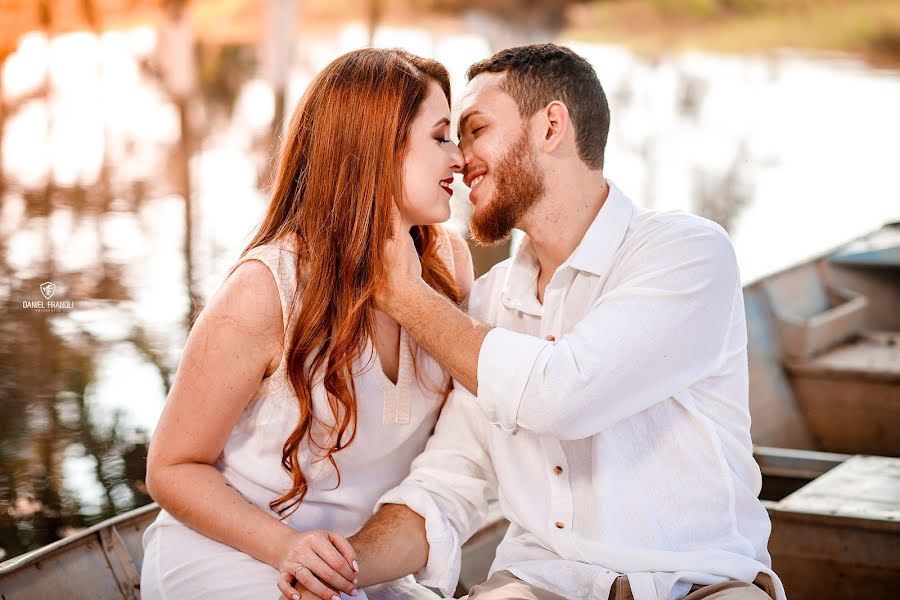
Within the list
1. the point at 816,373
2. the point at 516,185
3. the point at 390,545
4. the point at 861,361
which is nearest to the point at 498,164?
the point at 516,185

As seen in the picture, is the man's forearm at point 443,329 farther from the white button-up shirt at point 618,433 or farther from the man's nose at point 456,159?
the man's nose at point 456,159

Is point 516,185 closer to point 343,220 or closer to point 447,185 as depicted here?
point 447,185

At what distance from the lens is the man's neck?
7.68 ft

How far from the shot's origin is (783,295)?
548 centimetres

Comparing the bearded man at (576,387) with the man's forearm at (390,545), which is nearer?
the bearded man at (576,387)

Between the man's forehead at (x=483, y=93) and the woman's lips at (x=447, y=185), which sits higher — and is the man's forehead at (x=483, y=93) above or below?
above

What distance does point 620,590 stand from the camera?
81.5 inches

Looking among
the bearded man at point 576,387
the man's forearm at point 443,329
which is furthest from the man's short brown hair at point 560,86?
the man's forearm at point 443,329

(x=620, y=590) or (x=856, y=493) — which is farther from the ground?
(x=620, y=590)

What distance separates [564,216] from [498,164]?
0.57 feet

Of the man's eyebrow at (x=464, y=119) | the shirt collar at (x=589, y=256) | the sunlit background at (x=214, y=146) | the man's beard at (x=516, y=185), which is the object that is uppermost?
the man's eyebrow at (x=464, y=119)

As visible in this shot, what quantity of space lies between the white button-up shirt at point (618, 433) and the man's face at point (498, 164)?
0.16 meters

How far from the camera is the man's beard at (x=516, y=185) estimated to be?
233cm

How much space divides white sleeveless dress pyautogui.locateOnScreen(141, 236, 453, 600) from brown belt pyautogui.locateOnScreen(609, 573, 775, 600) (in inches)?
17.8
